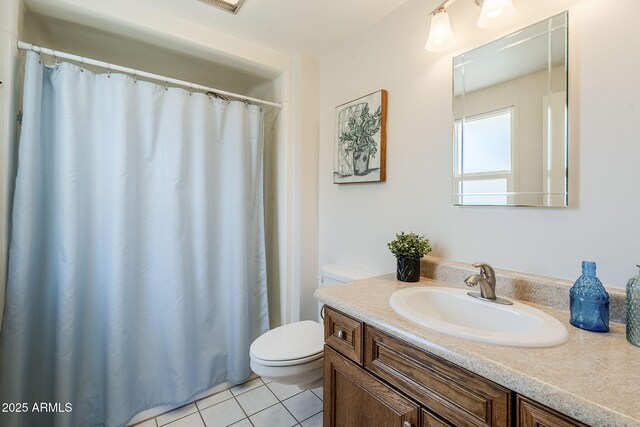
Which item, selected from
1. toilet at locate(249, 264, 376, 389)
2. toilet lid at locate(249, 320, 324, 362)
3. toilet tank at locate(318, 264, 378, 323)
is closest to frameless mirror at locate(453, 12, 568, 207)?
toilet tank at locate(318, 264, 378, 323)

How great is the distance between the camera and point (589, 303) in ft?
2.58

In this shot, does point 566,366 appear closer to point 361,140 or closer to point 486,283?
point 486,283

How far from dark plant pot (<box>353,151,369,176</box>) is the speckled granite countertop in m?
0.94

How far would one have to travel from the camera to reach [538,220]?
3.38 ft

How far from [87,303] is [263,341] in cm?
90

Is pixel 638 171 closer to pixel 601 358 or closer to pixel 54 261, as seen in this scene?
pixel 601 358

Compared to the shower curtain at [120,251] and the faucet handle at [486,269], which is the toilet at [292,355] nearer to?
the shower curtain at [120,251]

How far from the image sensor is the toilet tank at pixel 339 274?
5.27 feet

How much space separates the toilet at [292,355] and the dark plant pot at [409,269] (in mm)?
372

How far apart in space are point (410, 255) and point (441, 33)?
94cm

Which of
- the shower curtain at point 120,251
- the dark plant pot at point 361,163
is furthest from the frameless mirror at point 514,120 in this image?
the shower curtain at point 120,251

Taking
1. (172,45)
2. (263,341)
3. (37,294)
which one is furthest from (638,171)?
(37,294)

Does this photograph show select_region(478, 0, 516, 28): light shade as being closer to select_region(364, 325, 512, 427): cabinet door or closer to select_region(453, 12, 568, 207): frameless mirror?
select_region(453, 12, 568, 207): frameless mirror

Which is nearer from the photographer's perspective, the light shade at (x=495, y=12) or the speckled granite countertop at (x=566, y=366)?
the speckled granite countertop at (x=566, y=366)
